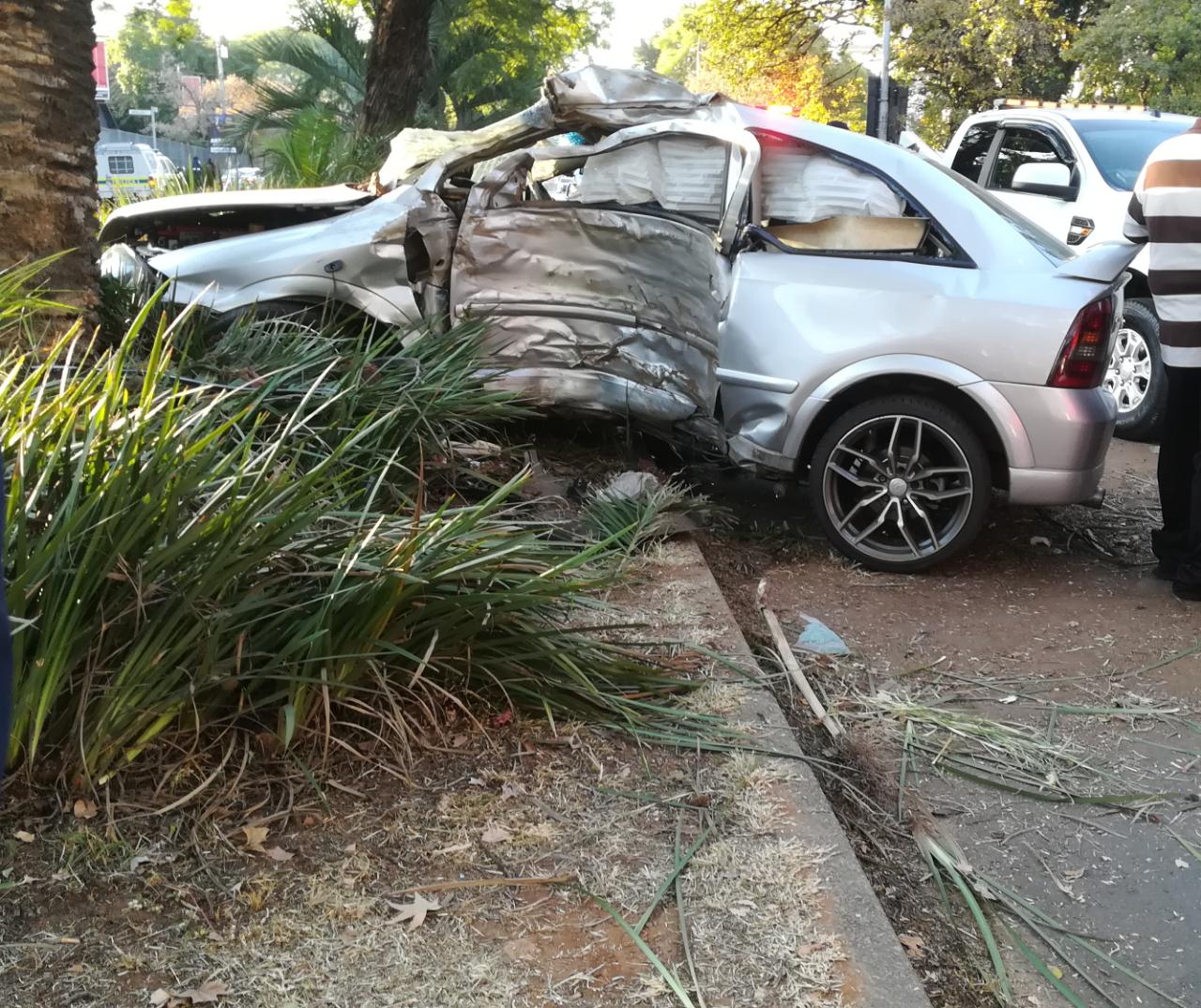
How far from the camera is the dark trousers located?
5.11 meters

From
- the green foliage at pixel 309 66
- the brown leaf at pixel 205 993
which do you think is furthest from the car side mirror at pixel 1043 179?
the green foliage at pixel 309 66

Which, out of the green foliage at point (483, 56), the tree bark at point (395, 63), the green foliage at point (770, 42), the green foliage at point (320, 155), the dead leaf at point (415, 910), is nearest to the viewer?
the dead leaf at point (415, 910)

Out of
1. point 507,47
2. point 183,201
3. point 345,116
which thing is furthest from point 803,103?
point 183,201

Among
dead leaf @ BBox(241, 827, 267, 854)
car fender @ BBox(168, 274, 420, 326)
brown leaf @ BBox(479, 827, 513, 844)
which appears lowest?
brown leaf @ BBox(479, 827, 513, 844)

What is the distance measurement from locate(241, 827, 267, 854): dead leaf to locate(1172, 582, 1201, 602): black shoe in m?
4.15

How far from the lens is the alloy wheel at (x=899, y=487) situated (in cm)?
519

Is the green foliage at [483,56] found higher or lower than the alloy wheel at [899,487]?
higher

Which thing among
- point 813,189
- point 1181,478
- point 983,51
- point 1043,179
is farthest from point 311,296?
point 983,51

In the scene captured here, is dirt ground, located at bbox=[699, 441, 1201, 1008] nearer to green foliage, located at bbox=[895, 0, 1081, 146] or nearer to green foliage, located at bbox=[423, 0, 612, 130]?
green foliage, located at bbox=[423, 0, 612, 130]

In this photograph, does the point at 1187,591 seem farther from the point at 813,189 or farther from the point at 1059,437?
the point at 813,189

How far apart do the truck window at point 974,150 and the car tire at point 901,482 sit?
216 inches

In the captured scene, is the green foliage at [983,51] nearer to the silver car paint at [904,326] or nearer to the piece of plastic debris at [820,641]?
the silver car paint at [904,326]

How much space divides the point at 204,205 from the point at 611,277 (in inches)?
98.3

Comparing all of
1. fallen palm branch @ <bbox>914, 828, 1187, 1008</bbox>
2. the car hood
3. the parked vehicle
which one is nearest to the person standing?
the parked vehicle
